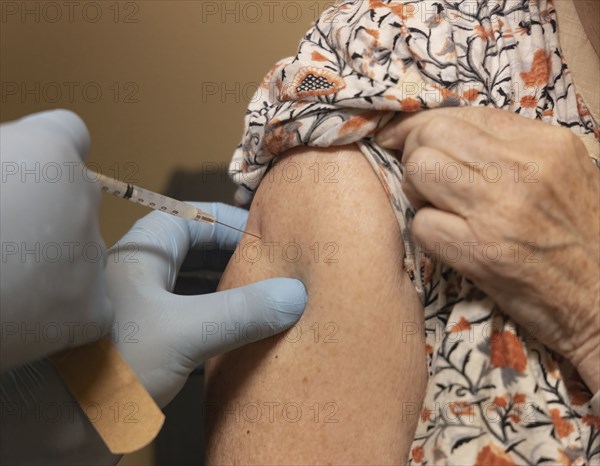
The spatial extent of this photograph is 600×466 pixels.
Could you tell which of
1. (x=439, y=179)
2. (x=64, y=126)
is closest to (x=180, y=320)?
(x=64, y=126)

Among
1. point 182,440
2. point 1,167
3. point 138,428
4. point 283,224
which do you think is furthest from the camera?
point 182,440

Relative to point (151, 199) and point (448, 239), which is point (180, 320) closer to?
point (151, 199)

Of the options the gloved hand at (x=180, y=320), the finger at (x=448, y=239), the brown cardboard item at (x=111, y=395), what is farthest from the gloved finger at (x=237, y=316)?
the finger at (x=448, y=239)

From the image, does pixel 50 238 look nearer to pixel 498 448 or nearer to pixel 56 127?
pixel 56 127

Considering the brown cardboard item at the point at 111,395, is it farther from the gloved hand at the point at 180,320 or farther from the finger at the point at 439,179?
the finger at the point at 439,179

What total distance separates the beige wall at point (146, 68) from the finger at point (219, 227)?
42cm

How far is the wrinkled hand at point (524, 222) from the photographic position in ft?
2.38

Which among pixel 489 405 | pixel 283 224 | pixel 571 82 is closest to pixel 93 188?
pixel 283 224

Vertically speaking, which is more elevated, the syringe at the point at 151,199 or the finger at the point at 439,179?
the finger at the point at 439,179

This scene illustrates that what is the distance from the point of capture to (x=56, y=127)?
76 centimetres

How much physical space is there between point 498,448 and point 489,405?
55mm

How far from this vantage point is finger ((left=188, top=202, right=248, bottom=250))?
1176mm

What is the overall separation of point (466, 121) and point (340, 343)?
14.0 inches

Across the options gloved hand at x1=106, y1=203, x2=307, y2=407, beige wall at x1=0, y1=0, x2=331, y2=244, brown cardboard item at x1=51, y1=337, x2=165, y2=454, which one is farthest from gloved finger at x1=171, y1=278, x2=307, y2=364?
beige wall at x1=0, y1=0, x2=331, y2=244
